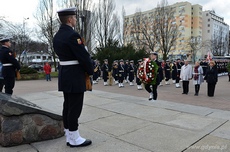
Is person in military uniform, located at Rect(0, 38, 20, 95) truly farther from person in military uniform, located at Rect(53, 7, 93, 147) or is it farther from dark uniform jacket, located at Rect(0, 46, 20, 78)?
person in military uniform, located at Rect(53, 7, 93, 147)

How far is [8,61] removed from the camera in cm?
591

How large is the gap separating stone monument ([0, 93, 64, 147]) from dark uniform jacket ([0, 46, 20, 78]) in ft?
9.00

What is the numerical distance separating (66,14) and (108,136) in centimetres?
229

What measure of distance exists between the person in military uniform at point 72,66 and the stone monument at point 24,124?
543 mm

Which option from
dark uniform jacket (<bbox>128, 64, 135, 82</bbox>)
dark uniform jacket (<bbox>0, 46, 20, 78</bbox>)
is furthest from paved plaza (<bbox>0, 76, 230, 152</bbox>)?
dark uniform jacket (<bbox>128, 64, 135, 82</bbox>)

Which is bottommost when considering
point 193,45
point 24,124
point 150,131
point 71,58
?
point 150,131

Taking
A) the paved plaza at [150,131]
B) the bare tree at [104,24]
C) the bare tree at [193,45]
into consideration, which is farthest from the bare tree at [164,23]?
the paved plaza at [150,131]

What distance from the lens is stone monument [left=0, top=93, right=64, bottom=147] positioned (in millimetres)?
3320

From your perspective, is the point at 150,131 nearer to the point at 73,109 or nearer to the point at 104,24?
the point at 73,109

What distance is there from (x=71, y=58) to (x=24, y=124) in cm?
140

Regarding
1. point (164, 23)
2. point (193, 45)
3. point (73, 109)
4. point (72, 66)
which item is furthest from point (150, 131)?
point (193, 45)

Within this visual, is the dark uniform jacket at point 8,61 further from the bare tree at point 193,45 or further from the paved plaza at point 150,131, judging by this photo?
the bare tree at point 193,45

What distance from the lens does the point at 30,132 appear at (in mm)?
3508

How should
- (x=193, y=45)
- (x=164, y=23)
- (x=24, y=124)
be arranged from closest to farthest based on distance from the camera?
1. (x=24, y=124)
2. (x=164, y=23)
3. (x=193, y=45)
